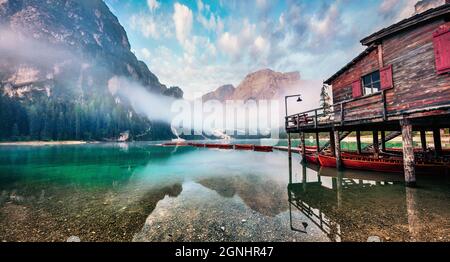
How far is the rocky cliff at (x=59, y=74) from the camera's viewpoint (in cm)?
10650

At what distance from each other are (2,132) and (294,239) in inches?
5821

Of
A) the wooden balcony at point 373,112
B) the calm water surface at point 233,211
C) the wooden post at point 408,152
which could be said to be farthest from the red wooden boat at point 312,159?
the wooden post at point 408,152

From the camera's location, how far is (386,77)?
12203mm

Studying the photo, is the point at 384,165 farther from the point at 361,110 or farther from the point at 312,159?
the point at 312,159

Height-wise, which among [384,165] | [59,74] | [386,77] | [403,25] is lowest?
[384,165]

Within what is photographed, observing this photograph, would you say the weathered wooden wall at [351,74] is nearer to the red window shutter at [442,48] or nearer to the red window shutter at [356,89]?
the red window shutter at [356,89]

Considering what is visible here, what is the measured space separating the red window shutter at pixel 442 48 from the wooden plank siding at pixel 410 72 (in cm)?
24

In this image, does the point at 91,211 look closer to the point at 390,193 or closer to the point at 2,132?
the point at 390,193

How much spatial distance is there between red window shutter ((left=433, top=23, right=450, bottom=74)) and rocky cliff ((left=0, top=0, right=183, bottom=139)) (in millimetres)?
140649

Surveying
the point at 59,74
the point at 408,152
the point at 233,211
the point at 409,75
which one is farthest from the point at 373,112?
the point at 59,74

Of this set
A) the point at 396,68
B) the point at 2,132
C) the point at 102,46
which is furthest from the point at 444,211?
the point at 102,46

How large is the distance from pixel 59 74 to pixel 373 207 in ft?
541

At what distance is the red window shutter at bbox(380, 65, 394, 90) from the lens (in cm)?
1195

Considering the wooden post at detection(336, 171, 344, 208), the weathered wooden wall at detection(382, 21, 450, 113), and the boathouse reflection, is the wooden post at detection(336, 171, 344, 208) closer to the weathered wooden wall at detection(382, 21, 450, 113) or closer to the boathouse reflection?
the boathouse reflection
